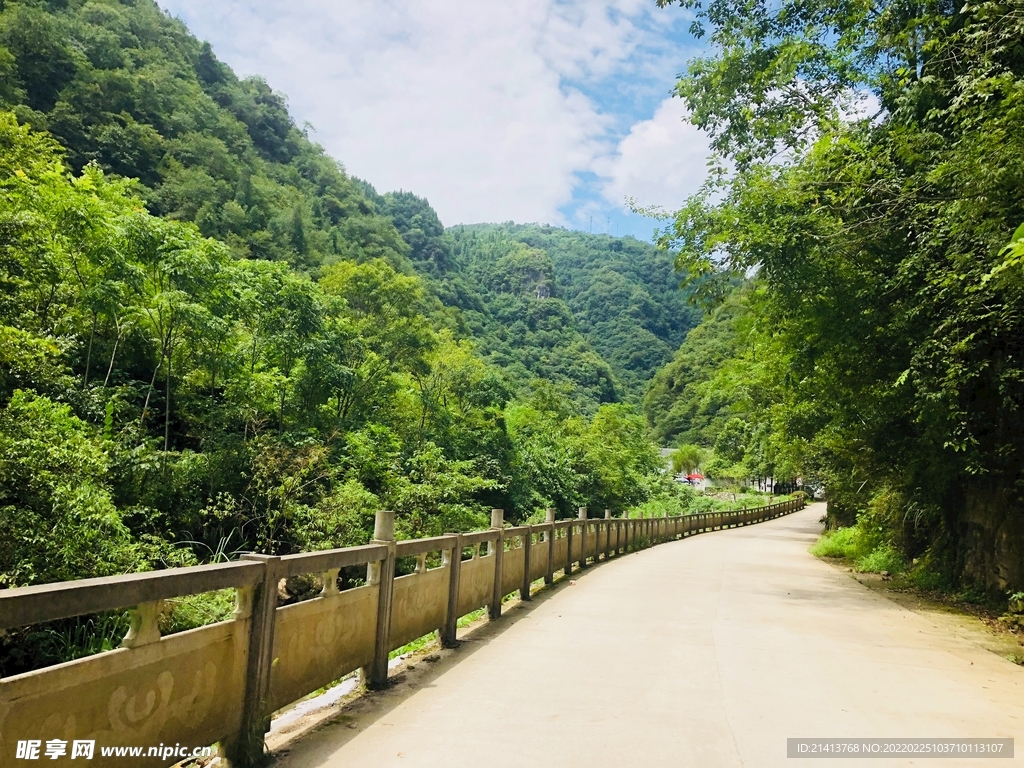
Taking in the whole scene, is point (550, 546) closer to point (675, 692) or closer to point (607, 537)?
point (607, 537)

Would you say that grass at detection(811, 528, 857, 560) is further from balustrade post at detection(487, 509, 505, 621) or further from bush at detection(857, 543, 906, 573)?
balustrade post at detection(487, 509, 505, 621)

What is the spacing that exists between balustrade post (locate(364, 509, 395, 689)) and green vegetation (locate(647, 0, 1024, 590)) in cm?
604

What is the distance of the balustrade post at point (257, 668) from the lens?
142 inches

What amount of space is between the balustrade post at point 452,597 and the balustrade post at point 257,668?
314 cm

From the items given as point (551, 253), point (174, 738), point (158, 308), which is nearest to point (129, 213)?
point (158, 308)

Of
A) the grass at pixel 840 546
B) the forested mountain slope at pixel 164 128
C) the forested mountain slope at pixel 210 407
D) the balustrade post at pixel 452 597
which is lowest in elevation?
the grass at pixel 840 546

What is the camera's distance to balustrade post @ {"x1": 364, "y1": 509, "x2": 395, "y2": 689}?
5211 mm

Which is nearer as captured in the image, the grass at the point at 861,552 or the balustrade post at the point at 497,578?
the balustrade post at the point at 497,578

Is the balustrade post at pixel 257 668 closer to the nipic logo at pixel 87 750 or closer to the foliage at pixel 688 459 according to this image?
the nipic logo at pixel 87 750

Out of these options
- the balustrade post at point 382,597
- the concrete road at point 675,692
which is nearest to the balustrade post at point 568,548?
the concrete road at point 675,692

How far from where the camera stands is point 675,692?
536cm

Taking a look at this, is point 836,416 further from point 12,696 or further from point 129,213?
point 129,213

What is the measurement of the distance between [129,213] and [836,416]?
14.4 m

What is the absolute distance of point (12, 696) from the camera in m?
2.36
